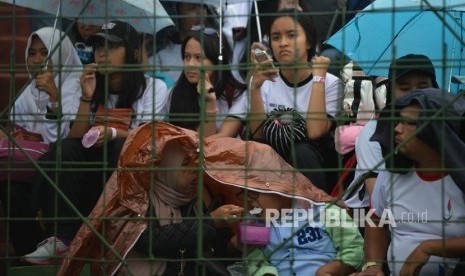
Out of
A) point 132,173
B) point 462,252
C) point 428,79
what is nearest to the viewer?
point 462,252

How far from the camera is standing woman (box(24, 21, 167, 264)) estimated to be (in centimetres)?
674

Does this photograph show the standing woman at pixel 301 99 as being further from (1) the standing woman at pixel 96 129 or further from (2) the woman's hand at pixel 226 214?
(1) the standing woman at pixel 96 129

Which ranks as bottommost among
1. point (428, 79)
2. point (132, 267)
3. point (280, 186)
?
point (132, 267)

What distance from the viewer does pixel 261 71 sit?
21.1 ft

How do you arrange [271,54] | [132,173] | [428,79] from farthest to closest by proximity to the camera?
1. [271,54]
2. [428,79]
3. [132,173]

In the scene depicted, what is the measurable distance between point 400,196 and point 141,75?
193cm

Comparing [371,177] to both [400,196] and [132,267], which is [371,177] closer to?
[400,196]

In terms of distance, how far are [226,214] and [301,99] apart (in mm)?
1076

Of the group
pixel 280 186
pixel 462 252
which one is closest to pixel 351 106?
pixel 280 186

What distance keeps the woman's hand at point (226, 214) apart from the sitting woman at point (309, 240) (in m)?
0.07

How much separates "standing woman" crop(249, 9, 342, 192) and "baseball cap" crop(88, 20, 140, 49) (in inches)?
30.9

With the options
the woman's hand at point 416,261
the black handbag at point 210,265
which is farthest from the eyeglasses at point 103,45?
the woman's hand at point 416,261

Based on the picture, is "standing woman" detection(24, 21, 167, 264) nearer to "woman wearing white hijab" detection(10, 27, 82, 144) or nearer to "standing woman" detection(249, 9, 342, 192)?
"woman wearing white hijab" detection(10, 27, 82, 144)

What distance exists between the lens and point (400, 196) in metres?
6.04
